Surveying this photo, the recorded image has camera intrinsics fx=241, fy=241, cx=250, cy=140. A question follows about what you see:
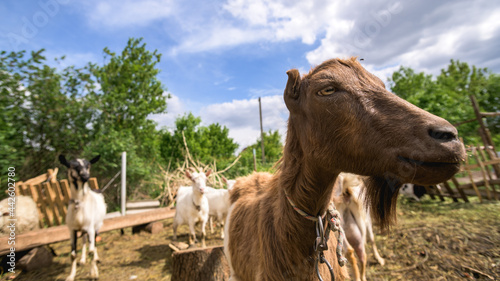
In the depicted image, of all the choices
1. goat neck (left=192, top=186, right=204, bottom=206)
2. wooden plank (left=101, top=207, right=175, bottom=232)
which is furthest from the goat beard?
wooden plank (left=101, top=207, right=175, bottom=232)

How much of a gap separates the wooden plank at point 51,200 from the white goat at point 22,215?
38 centimetres

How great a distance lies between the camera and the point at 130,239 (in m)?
8.39

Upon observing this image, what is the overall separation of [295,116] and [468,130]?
1661 centimetres

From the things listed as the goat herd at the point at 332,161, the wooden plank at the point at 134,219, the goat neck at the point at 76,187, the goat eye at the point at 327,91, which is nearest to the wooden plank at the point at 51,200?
the wooden plank at the point at 134,219

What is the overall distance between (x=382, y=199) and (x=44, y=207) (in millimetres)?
8639

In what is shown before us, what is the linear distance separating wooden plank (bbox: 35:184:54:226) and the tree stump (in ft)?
18.0

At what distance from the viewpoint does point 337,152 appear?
4.73ft

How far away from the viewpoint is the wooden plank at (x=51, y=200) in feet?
22.8

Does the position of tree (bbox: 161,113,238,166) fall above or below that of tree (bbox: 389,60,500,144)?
below

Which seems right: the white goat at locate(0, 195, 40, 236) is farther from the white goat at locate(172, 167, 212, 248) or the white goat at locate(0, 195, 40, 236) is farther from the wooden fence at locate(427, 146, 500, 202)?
the wooden fence at locate(427, 146, 500, 202)

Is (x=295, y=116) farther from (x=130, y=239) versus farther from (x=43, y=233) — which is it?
(x=130, y=239)

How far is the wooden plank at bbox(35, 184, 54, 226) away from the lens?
269 inches

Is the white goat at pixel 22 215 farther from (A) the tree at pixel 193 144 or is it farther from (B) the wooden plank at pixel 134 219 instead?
(A) the tree at pixel 193 144

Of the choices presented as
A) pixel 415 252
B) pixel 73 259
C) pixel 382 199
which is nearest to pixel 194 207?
pixel 73 259
